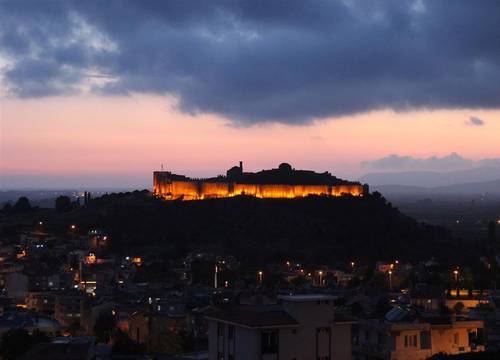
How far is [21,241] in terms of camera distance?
105062 mm

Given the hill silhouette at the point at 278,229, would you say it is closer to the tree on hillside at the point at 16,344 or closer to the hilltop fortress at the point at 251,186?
the hilltop fortress at the point at 251,186

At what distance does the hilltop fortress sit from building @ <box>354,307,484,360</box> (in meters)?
101

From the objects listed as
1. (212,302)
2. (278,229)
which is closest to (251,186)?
(278,229)

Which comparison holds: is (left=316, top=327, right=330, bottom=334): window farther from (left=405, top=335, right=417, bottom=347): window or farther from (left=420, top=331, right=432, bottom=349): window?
(left=420, top=331, right=432, bottom=349): window

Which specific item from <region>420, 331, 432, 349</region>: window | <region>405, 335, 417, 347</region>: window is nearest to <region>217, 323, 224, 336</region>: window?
<region>405, 335, 417, 347</region>: window

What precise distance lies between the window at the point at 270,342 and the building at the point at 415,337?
5580 millimetres

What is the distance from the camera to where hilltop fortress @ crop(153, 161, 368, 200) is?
128625 millimetres

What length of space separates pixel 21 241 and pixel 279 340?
288ft

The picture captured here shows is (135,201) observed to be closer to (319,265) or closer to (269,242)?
(269,242)

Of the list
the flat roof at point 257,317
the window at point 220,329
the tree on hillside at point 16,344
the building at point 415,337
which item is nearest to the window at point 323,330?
the flat roof at point 257,317

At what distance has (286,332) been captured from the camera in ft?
69.2

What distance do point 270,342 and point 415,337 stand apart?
636 centimetres

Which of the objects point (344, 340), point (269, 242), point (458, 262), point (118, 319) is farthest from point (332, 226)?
point (344, 340)

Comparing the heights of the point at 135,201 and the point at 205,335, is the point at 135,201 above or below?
above
